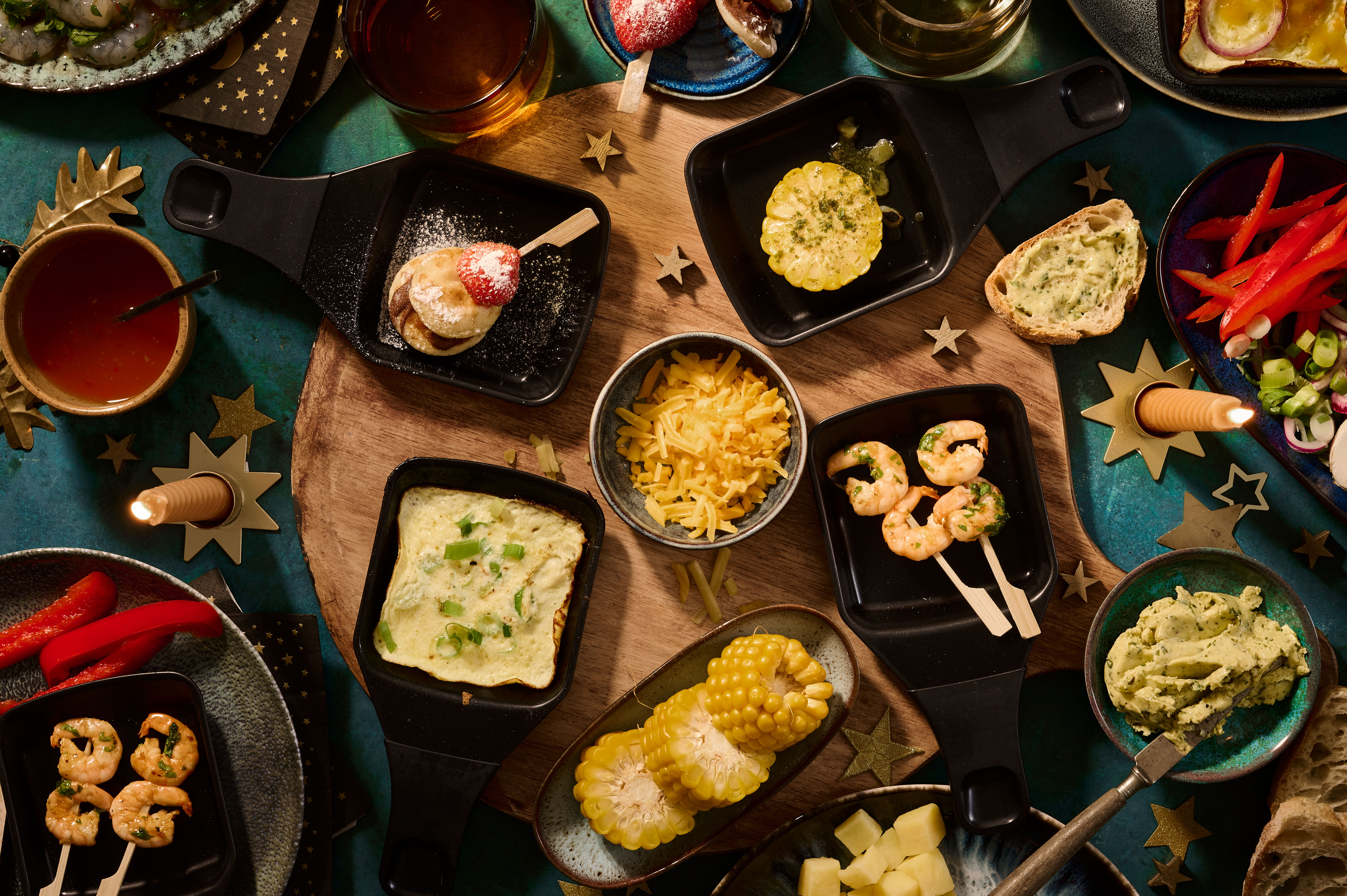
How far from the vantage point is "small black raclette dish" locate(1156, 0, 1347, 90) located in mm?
2781

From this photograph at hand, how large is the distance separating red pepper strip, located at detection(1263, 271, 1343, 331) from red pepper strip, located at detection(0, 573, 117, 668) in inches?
163

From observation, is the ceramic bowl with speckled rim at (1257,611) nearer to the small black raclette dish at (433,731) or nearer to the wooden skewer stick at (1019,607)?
the wooden skewer stick at (1019,607)

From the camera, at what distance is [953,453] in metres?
2.79

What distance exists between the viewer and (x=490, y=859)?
307cm

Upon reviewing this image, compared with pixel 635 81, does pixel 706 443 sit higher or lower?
lower

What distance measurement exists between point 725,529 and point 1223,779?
1858 millimetres

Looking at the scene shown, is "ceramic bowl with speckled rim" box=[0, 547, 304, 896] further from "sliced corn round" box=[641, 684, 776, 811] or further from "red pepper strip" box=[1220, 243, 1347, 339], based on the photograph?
"red pepper strip" box=[1220, 243, 1347, 339]

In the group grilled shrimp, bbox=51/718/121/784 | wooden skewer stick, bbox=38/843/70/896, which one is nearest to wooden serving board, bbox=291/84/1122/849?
grilled shrimp, bbox=51/718/121/784

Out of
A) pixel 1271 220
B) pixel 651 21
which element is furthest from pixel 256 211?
pixel 1271 220

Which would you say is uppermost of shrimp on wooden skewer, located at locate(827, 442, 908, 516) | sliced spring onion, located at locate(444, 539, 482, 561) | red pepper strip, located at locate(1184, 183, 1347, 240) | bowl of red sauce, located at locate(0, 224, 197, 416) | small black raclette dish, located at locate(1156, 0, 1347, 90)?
small black raclette dish, located at locate(1156, 0, 1347, 90)

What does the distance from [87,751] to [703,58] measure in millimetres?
3169

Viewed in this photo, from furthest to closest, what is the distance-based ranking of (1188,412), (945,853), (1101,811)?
(945,853), (1188,412), (1101,811)

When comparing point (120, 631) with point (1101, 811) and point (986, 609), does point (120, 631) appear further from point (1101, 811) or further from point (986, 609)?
point (1101, 811)

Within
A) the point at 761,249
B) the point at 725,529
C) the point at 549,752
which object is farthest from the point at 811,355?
the point at 549,752
